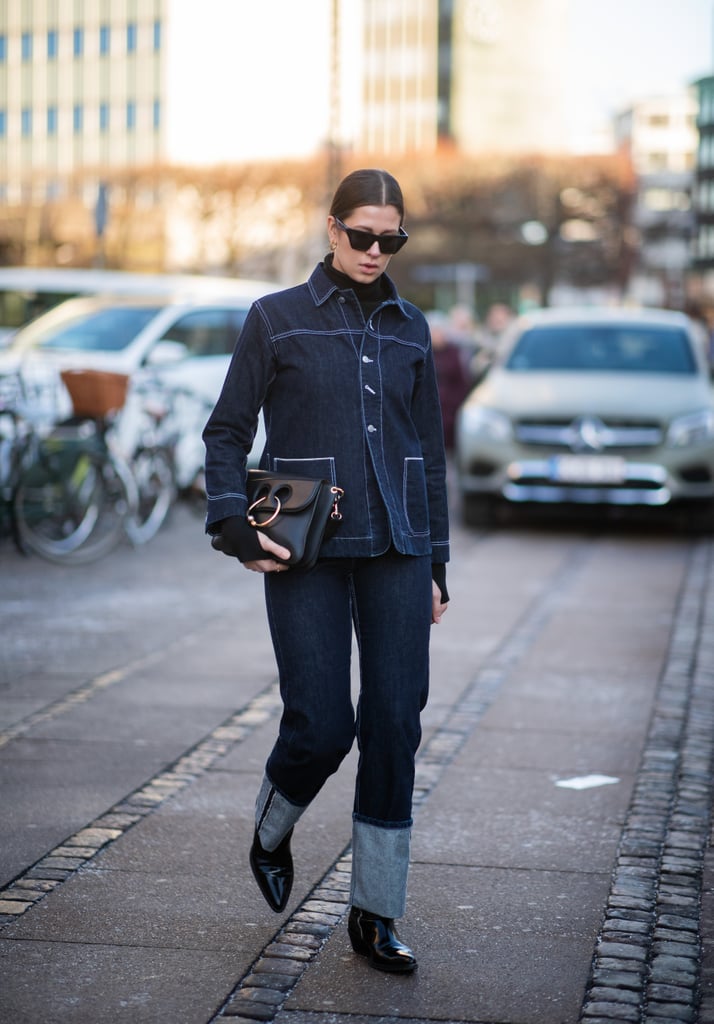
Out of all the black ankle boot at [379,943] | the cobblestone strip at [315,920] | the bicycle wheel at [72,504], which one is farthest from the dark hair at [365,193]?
the bicycle wheel at [72,504]

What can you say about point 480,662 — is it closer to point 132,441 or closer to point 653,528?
point 132,441

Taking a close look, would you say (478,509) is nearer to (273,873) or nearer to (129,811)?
(129,811)

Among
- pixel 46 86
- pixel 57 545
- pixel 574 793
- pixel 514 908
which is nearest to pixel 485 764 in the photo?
pixel 574 793

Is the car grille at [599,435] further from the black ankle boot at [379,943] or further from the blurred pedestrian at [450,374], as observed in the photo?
the black ankle boot at [379,943]

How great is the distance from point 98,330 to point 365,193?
33.9 feet

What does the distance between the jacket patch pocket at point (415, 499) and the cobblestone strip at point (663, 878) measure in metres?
1.08

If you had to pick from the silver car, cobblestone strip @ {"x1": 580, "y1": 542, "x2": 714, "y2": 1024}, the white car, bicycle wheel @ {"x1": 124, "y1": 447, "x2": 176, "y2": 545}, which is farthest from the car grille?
cobblestone strip @ {"x1": 580, "y1": 542, "x2": 714, "y2": 1024}

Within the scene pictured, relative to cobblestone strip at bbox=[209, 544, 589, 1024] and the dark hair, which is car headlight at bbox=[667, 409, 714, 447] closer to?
cobblestone strip at bbox=[209, 544, 589, 1024]

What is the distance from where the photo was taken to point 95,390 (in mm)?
11203

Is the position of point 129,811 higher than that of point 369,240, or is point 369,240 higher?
point 369,240

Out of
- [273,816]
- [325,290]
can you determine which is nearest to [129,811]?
[273,816]

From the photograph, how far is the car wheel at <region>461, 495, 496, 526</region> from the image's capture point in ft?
43.4

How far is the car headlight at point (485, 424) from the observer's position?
1285cm

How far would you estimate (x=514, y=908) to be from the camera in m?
4.30
